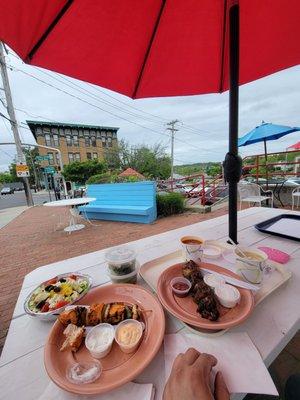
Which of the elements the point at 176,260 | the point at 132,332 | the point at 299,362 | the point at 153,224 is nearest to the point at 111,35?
the point at 176,260

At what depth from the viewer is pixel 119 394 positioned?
470mm

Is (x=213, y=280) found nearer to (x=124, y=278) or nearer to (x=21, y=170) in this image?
(x=124, y=278)

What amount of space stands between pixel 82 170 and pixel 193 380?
2714cm

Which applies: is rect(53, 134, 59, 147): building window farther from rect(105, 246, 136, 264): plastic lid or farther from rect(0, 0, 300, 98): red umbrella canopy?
rect(105, 246, 136, 264): plastic lid

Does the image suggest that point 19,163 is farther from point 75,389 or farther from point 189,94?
point 75,389

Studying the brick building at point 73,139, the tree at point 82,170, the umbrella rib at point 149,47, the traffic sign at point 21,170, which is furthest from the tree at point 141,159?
the umbrella rib at point 149,47

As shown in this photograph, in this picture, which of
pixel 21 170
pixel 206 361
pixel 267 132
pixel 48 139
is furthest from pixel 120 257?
pixel 48 139

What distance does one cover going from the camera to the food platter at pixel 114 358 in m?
0.47

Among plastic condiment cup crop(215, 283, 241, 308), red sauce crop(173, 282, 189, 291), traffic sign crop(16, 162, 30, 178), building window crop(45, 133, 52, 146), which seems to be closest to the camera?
plastic condiment cup crop(215, 283, 241, 308)

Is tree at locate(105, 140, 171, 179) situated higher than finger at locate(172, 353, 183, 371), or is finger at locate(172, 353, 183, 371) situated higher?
tree at locate(105, 140, 171, 179)

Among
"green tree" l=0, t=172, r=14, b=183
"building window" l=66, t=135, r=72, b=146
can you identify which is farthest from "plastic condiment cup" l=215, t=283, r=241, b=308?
"green tree" l=0, t=172, r=14, b=183

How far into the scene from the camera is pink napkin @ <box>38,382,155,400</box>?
0.46 meters

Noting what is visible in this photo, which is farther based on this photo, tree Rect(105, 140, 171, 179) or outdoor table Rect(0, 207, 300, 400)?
tree Rect(105, 140, 171, 179)

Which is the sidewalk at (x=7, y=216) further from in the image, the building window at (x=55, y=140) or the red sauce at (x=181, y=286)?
the building window at (x=55, y=140)
